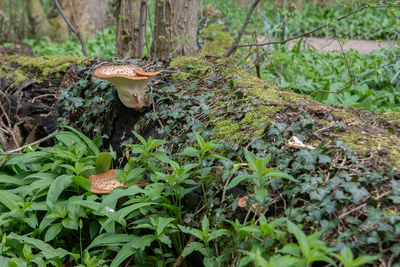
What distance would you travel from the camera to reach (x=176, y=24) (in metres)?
5.69

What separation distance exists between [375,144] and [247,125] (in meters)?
0.93

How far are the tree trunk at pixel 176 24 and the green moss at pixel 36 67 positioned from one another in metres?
1.33

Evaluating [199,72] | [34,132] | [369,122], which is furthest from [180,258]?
[34,132]

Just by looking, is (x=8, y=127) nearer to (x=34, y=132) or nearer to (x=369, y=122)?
(x=34, y=132)

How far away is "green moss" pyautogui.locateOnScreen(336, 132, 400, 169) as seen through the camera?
2.21 metres

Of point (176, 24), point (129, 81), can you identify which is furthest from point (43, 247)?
point (176, 24)

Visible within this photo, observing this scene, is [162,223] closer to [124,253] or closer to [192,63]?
[124,253]

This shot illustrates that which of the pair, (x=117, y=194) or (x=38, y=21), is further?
(x=38, y=21)

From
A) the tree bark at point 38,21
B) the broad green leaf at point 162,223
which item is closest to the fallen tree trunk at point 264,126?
the broad green leaf at point 162,223

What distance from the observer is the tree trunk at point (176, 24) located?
560 centimetres

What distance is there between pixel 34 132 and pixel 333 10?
13.4 metres

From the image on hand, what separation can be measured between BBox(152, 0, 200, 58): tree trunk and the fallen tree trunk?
1.58 m

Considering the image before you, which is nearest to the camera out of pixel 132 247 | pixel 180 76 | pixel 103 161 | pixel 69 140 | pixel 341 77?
pixel 132 247

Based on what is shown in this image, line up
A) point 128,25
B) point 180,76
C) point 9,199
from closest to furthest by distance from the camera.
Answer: point 9,199
point 180,76
point 128,25
